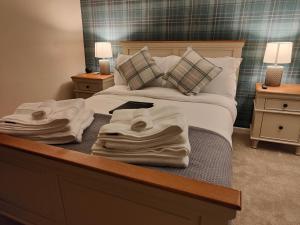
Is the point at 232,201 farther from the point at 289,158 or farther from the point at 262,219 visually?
the point at 289,158

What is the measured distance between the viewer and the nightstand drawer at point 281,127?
2238 millimetres

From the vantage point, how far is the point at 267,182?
1904mm

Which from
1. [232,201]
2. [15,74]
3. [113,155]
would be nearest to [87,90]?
[15,74]

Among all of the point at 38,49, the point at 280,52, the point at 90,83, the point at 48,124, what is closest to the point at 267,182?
the point at 280,52

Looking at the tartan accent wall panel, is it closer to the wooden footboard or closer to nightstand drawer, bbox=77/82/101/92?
nightstand drawer, bbox=77/82/101/92

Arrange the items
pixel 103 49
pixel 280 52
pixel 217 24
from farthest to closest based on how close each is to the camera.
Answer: pixel 103 49
pixel 217 24
pixel 280 52

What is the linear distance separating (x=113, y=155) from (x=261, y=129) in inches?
76.0

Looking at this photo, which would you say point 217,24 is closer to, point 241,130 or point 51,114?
point 241,130

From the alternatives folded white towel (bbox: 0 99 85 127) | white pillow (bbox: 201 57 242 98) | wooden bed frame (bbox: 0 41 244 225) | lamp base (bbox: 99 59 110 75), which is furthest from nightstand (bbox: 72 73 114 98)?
wooden bed frame (bbox: 0 41 244 225)

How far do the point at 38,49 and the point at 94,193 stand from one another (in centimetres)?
245

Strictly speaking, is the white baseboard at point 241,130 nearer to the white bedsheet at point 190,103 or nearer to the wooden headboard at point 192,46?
the wooden headboard at point 192,46

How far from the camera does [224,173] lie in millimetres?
989

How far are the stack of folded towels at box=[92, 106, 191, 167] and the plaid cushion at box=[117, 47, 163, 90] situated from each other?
4.38ft

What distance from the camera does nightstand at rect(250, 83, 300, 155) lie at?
2.19 m
